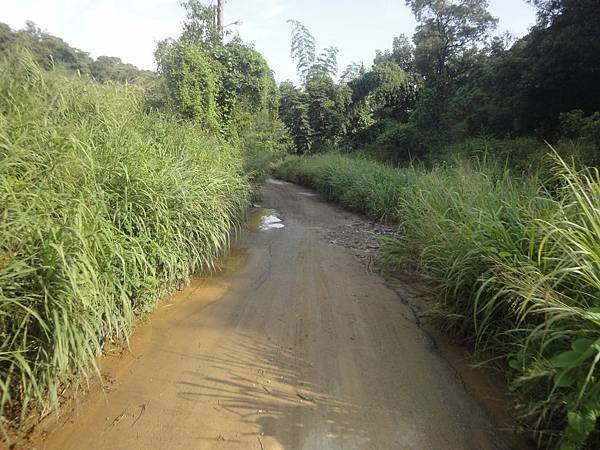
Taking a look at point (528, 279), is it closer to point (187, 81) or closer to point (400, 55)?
point (187, 81)

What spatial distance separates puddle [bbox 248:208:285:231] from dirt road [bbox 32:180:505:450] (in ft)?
9.99

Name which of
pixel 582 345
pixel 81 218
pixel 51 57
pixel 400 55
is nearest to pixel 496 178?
pixel 582 345

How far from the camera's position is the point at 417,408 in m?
2.17

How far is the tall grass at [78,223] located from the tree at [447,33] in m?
22.4

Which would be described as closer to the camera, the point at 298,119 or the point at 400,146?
the point at 400,146

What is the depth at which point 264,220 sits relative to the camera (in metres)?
7.52

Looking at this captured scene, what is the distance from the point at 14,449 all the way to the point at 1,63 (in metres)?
3.49

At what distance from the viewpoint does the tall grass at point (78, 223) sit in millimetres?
1788

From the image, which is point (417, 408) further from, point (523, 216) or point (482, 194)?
point (482, 194)

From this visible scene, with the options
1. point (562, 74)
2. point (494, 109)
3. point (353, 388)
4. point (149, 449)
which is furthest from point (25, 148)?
point (494, 109)

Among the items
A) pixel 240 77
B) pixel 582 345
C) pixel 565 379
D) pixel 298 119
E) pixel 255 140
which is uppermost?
pixel 298 119

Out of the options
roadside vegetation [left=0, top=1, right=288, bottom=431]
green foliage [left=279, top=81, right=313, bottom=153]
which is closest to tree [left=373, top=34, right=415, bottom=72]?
green foliage [left=279, top=81, right=313, bottom=153]

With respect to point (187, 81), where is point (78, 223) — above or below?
below

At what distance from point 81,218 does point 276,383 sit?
5.12 feet
